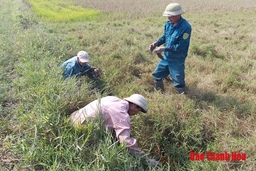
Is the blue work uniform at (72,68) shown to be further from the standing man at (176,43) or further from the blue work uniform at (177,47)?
the blue work uniform at (177,47)

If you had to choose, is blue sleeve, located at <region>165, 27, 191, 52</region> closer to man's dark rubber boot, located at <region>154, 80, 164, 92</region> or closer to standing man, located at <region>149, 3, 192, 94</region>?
standing man, located at <region>149, 3, 192, 94</region>

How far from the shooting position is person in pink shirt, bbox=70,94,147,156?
2.16 m

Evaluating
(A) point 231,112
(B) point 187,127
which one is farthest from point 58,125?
(A) point 231,112

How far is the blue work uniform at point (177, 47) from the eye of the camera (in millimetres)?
3352

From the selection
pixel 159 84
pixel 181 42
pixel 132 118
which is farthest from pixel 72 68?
pixel 181 42

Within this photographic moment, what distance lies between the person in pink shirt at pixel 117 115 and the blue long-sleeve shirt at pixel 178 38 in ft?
4.39

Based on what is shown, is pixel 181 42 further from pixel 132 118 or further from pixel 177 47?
pixel 132 118

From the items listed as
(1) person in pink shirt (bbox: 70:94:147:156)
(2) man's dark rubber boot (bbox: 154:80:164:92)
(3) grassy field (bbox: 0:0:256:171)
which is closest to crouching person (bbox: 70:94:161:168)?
(1) person in pink shirt (bbox: 70:94:147:156)

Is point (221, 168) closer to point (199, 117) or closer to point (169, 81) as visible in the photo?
point (199, 117)

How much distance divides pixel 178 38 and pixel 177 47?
145 mm

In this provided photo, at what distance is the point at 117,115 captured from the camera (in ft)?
7.46

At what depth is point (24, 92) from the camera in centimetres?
280

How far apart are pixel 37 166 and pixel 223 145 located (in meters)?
2.02

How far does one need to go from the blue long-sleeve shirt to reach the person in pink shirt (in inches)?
52.6
